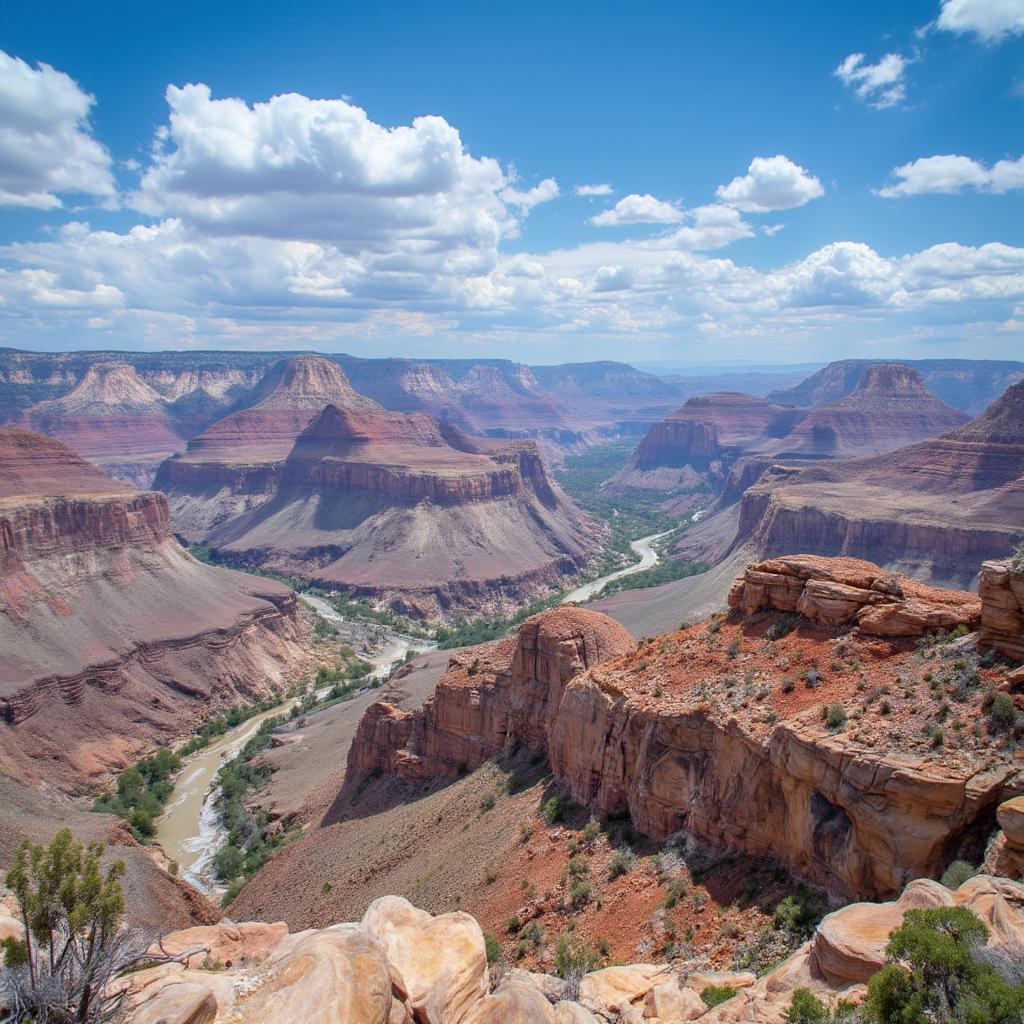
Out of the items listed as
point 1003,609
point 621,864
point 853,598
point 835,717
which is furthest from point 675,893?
point 1003,609

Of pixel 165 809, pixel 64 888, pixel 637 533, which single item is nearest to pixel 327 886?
pixel 64 888

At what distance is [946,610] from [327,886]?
27248mm

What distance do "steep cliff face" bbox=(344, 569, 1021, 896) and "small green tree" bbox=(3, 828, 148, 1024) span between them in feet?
47.4

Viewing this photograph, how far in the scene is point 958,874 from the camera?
14781mm

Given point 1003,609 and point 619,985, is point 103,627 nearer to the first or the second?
point 619,985

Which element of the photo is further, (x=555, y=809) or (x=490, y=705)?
(x=490, y=705)

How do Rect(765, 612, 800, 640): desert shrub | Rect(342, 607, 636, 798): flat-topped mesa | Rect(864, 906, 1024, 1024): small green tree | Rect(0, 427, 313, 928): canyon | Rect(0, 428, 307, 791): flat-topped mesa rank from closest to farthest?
1. Rect(864, 906, 1024, 1024): small green tree
2. Rect(765, 612, 800, 640): desert shrub
3. Rect(342, 607, 636, 798): flat-topped mesa
4. Rect(0, 427, 313, 928): canyon
5. Rect(0, 428, 307, 791): flat-topped mesa

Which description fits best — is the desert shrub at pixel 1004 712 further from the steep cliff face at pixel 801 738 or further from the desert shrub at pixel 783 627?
the desert shrub at pixel 783 627

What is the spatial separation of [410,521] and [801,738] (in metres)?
122

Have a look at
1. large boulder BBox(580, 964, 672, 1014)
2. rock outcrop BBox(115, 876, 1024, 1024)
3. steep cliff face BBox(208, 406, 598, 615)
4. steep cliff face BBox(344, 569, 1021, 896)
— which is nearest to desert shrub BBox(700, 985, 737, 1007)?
rock outcrop BBox(115, 876, 1024, 1024)

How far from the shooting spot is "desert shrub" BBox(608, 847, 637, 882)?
2289cm

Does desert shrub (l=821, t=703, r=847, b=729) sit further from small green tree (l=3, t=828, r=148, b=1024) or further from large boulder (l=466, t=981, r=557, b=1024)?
small green tree (l=3, t=828, r=148, b=1024)

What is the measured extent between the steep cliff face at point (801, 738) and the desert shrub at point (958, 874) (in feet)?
2.51

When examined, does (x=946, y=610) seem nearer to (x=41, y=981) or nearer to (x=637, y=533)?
(x=41, y=981)
